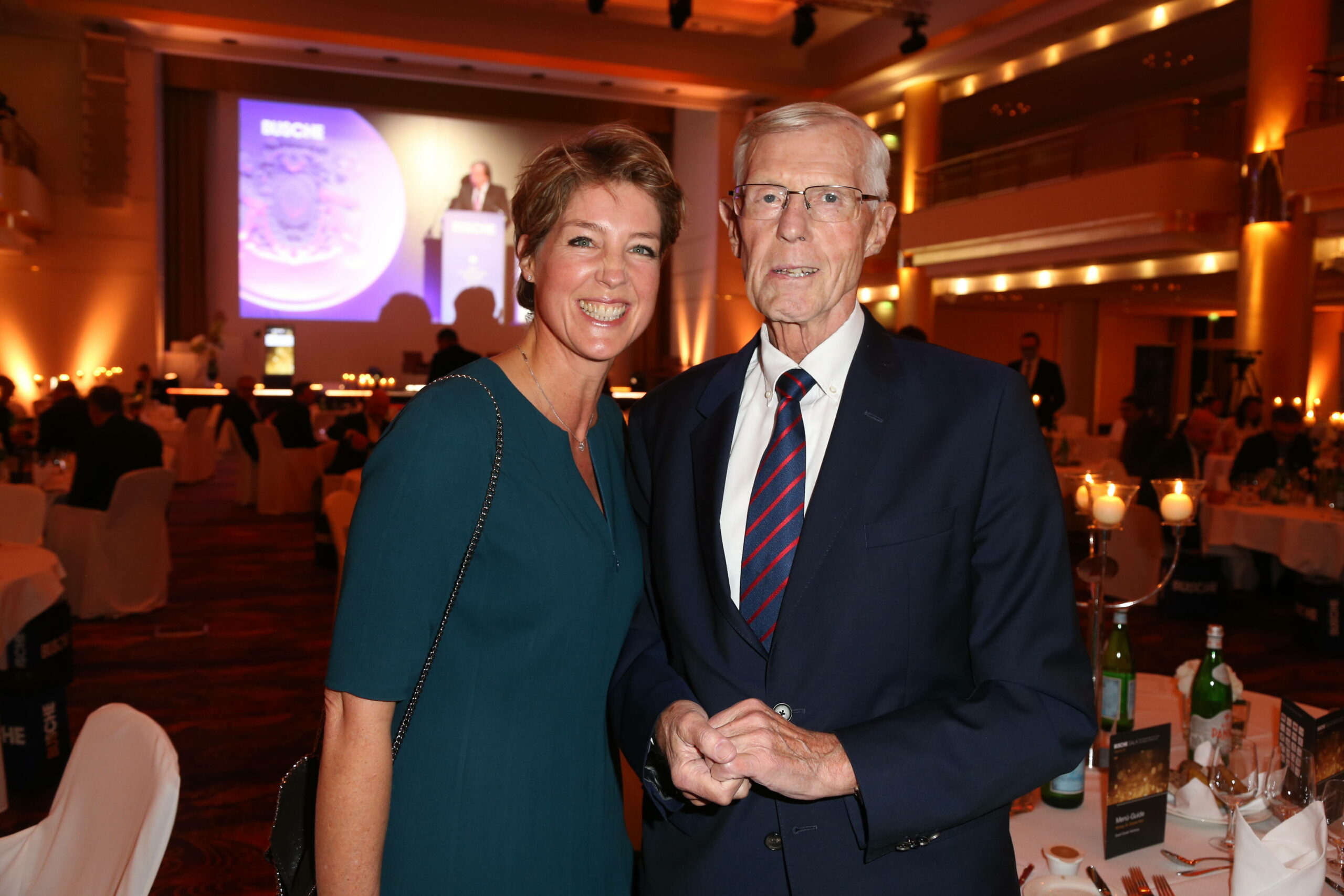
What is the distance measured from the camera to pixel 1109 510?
2.02 metres

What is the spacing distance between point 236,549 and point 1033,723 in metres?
8.72

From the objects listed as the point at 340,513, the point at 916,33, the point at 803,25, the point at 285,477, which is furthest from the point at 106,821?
the point at 916,33

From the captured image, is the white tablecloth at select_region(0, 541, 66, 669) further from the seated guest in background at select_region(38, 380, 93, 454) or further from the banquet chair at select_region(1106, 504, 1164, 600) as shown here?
the banquet chair at select_region(1106, 504, 1164, 600)

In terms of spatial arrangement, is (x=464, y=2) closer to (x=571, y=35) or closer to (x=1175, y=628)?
(x=571, y=35)

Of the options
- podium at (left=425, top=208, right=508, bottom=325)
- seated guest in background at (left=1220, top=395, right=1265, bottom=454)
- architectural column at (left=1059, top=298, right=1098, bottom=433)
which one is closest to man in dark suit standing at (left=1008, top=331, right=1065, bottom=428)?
seated guest in background at (left=1220, top=395, right=1265, bottom=454)

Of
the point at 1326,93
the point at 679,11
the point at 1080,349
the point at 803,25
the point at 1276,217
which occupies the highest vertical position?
the point at 803,25

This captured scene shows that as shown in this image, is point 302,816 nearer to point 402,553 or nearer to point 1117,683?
point 402,553

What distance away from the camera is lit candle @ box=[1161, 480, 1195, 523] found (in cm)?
216

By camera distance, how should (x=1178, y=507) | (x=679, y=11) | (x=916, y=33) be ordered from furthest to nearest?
(x=916, y=33)
(x=679, y=11)
(x=1178, y=507)

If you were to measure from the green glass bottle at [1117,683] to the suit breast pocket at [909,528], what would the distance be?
107cm

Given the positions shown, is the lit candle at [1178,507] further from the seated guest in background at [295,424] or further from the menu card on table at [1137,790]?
the seated guest in background at [295,424]

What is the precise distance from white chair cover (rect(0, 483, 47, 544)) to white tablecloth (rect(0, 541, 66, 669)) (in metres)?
1.03

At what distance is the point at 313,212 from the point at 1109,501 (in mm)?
17251

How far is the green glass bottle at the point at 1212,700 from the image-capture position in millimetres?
1933
